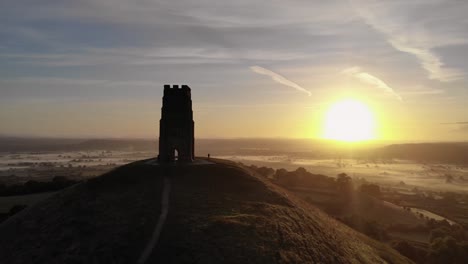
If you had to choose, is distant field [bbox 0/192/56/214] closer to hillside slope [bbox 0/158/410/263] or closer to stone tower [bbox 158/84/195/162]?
hillside slope [bbox 0/158/410/263]

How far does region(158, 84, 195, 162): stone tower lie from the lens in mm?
32969

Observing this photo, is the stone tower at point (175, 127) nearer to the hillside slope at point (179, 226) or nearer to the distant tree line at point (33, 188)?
the hillside slope at point (179, 226)

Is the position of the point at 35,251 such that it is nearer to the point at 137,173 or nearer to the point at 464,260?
the point at 137,173

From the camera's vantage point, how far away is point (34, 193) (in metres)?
50.6

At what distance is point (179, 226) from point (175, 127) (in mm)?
13267

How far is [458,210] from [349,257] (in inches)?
2376

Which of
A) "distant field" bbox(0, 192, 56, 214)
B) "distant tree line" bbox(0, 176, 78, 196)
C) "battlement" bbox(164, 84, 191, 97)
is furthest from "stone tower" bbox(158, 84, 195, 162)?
"distant tree line" bbox(0, 176, 78, 196)

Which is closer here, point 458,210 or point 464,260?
point 464,260

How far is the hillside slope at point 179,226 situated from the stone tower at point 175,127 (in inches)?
109

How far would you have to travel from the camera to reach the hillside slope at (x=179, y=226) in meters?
19.9

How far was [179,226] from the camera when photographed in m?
21.5

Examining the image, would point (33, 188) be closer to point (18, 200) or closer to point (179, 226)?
point (18, 200)

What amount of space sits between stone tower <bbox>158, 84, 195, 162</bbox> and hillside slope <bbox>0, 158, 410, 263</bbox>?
2.76m

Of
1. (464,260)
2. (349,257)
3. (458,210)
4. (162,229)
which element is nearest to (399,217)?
(458,210)
